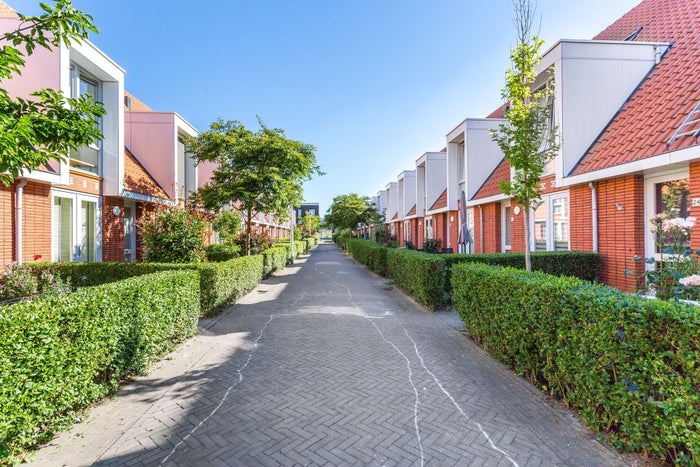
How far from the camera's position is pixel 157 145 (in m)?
14.2

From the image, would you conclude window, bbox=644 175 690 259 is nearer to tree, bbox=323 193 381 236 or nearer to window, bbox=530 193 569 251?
window, bbox=530 193 569 251

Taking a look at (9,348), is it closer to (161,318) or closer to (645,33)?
(161,318)

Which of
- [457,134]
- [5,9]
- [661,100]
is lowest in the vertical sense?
[661,100]

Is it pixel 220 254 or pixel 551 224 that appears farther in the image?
pixel 220 254

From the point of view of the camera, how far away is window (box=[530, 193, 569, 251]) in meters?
10.1

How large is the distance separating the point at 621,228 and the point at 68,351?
399 inches

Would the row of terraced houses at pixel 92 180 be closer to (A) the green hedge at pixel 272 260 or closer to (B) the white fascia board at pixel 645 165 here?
(A) the green hedge at pixel 272 260

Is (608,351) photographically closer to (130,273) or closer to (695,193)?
(695,193)

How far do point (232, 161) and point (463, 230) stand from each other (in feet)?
30.1

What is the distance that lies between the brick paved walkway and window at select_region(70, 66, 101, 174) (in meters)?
6.97

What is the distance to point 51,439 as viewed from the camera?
135 inches

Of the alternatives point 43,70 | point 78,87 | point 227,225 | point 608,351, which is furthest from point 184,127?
point 608,351

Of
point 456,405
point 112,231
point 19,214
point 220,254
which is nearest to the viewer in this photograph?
point 456,405

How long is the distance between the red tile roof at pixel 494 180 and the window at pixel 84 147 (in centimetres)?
1299
